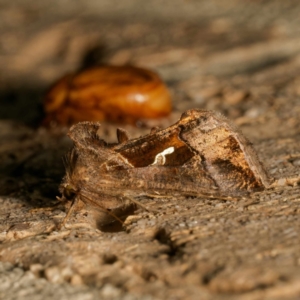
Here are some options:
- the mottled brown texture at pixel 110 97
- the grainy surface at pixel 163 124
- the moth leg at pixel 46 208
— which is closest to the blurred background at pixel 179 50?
the grainy surface at pixel 163 124

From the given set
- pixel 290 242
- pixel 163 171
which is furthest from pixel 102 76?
pixel 290 242

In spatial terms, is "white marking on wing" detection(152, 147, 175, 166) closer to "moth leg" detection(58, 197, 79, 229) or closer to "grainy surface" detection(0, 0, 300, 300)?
A: "grainy surface" detection(0, 0, 300, 300)

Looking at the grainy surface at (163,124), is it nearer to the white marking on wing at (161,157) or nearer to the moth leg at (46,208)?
the moth leg at (46,208)

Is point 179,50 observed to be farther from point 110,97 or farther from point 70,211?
point 70,211

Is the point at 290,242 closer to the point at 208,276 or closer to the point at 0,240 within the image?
the point at 208,276

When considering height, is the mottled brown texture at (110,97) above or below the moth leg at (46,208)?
above

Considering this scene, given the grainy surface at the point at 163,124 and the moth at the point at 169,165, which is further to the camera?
the moth at the point at 169,165
